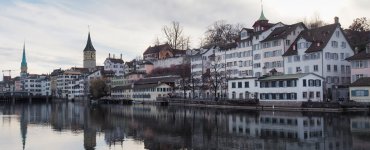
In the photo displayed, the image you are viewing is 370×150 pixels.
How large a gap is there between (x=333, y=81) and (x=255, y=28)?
2428 cm

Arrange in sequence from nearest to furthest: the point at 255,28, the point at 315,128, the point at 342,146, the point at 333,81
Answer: the point at 342,146 < the point at 315,128 < the point at 333,81 < the point at 255,28

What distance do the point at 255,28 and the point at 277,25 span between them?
18.8ft

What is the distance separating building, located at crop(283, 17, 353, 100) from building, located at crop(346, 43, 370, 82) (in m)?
2.79

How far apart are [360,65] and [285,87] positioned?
1225 centimetres

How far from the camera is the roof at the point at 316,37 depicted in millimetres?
74600

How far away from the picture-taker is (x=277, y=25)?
89.9 meters

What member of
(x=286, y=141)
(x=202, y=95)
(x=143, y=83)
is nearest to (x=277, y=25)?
(x=202, y=95)

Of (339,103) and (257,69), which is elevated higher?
(257,69)

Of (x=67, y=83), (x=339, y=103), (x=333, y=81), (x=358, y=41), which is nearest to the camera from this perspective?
(x=339, y=103)

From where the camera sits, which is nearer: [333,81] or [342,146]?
[342,146]

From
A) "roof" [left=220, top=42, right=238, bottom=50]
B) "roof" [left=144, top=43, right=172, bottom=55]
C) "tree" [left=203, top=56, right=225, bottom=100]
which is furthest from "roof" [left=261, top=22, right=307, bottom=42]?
"roof" [left=144, top=43, right=172, bottom=55]

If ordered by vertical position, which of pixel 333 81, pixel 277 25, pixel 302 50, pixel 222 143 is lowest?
pixel 222 143

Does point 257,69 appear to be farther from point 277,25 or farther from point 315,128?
point 315,128

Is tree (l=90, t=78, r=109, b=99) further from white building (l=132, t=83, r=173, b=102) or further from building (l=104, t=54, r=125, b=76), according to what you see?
building (l=104, t=54, r=125, b=76)
